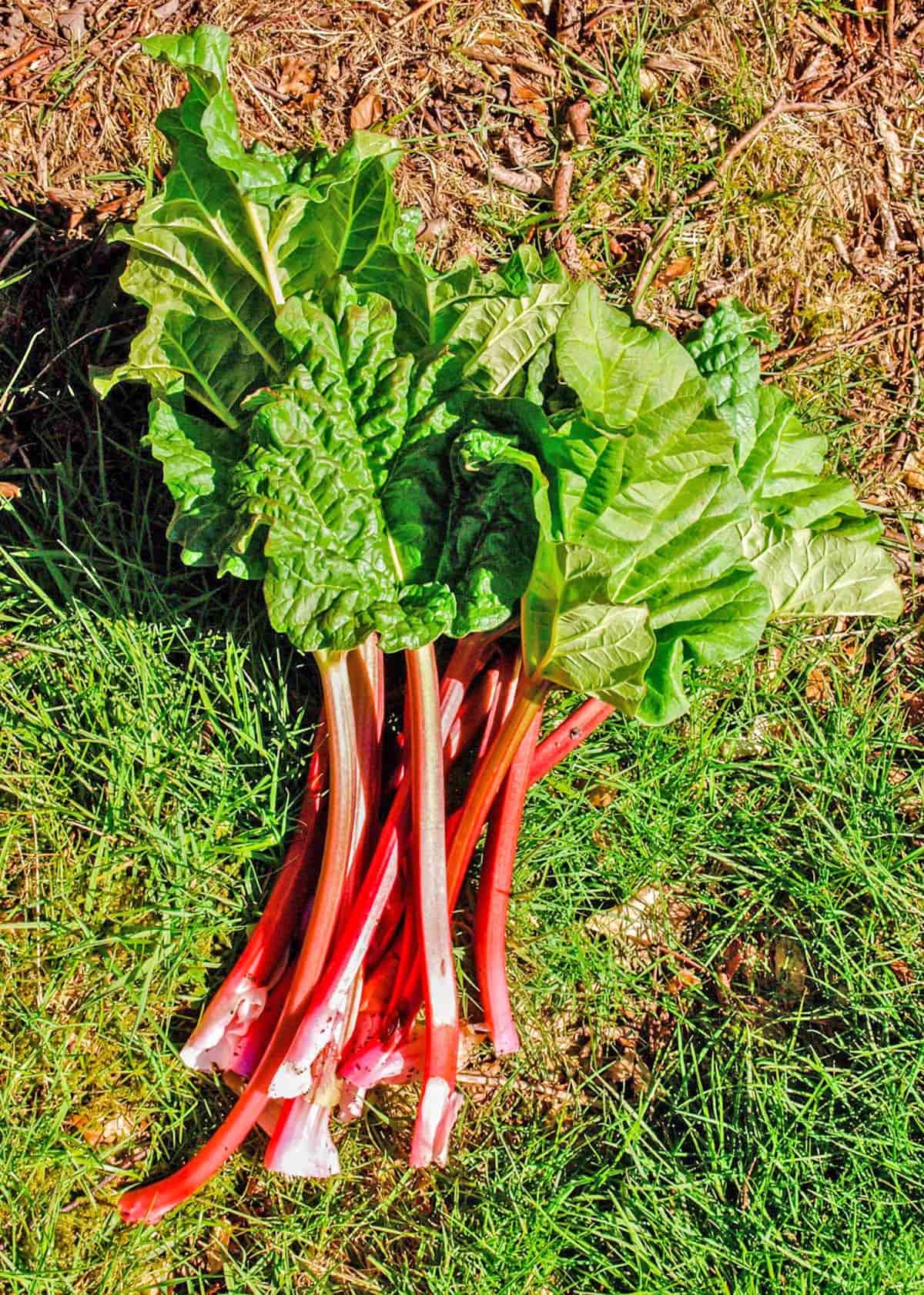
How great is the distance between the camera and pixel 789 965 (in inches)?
118

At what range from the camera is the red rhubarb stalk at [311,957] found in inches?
101

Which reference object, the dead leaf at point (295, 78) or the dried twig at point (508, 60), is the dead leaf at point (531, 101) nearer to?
the dried twig at point (508, 60)

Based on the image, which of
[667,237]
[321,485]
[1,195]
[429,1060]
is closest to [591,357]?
[321,485]

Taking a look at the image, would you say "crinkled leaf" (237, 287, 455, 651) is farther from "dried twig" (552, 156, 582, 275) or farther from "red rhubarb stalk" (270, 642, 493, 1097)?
"dried twig" (552, 156, 582, 275)

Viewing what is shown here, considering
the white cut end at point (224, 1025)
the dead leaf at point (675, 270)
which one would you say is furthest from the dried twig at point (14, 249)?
the white cut end at point (224, 1025)

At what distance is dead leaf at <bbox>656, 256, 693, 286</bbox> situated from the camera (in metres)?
3.17

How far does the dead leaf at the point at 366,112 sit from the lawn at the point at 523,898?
0.05m

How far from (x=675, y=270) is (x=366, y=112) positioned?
0.99m

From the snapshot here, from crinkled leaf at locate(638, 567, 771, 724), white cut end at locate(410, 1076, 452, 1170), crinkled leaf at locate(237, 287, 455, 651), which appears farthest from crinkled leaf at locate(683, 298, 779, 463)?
white cut end at locate(410, 1076, 452, 1170)

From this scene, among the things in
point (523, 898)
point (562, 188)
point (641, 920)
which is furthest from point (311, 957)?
point (562, 188)

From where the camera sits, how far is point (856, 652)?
312cm

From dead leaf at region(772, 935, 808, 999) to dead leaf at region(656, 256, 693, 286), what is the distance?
6.22ft

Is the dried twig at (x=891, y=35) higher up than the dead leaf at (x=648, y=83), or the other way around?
the dead leaf at (x=648, y=83)

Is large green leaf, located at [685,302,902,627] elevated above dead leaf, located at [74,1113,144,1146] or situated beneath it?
elevated above
